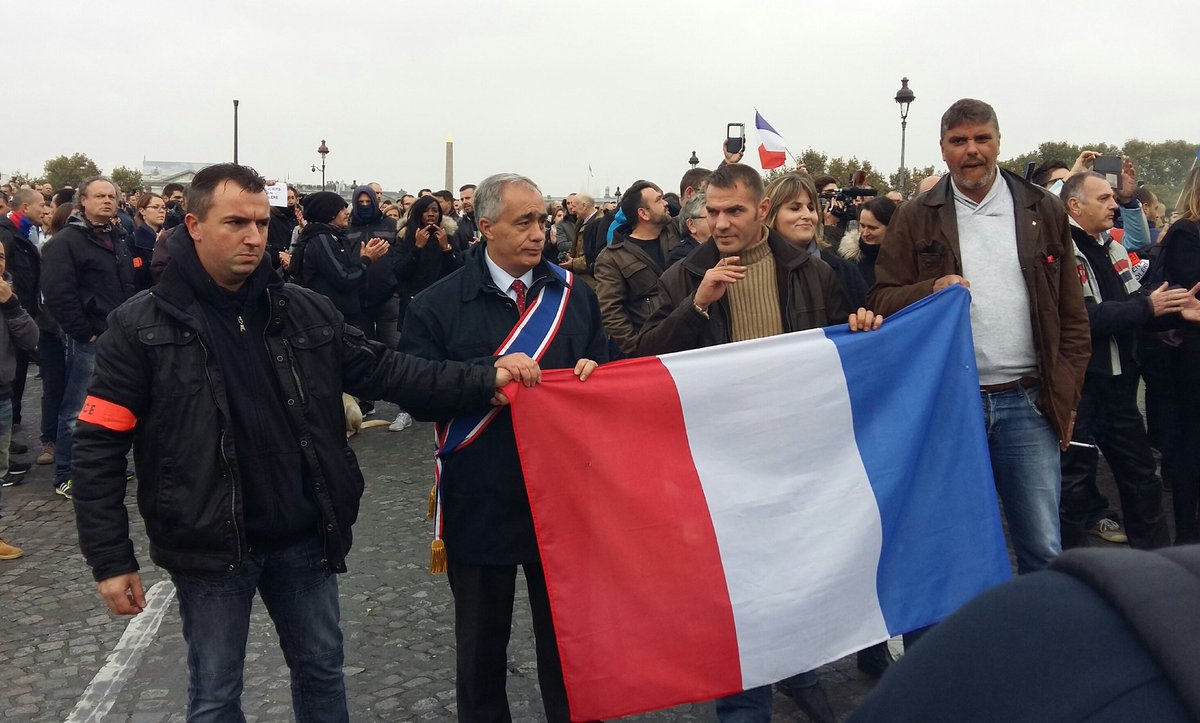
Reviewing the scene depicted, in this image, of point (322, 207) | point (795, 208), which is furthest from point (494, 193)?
point (322, 207)

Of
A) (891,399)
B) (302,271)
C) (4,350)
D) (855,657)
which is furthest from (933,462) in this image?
(302,271)

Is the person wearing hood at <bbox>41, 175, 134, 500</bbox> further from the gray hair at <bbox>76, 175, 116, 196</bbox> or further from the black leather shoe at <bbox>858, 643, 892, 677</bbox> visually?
the black leather shoe at <bbox>858, 643, 892, 677</bbox>

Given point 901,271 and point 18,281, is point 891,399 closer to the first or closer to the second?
point 901,271

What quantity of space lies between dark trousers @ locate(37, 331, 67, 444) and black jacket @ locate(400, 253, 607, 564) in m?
5.89

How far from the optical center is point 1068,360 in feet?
12.2

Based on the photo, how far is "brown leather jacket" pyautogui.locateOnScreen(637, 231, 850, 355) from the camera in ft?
11.8

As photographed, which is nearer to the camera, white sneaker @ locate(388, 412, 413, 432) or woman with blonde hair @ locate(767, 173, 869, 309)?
woman with blonde hair @ locate(767, 173, 869, 309)

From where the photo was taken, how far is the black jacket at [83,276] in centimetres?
696

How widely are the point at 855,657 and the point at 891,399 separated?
135 cm

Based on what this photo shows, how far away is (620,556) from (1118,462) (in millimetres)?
3457

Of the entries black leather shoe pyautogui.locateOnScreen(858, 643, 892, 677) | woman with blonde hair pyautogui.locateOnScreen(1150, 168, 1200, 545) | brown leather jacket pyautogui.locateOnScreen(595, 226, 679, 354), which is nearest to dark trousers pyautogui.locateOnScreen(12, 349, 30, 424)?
brown leather jacket pyautogui.locateOnScreen(595, 226, 679, 354)

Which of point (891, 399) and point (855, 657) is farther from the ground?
point (891, 399)

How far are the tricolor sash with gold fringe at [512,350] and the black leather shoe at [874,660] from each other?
180cm

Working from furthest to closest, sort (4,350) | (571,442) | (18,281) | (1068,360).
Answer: (18,281), (4,350), (1068,360), (571,442)
